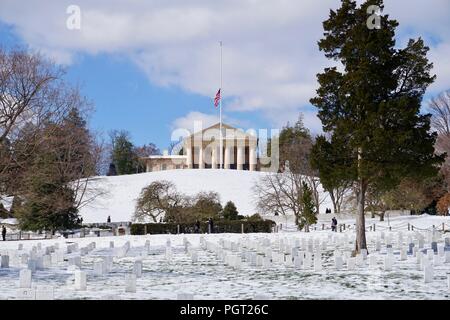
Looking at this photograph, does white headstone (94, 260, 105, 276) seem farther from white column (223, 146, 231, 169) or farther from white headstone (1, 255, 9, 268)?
white column (223, 146, 231, 169)

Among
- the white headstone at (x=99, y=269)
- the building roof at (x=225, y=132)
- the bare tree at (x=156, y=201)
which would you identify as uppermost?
the building roof at (x=225, y=132)

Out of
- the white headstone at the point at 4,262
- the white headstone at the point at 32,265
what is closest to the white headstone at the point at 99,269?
the white headstone at the point at 32,265

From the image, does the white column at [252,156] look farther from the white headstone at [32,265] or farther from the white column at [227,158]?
the white headstone at [32,265]

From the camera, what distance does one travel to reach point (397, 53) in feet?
69.1

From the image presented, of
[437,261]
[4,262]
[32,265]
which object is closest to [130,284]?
[32,265]

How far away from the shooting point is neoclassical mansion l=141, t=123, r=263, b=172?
299 feet

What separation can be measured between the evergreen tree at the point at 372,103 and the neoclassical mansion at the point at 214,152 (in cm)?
6815


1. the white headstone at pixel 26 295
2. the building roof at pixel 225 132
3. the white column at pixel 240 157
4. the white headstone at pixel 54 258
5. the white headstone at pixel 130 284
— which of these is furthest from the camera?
the white column at pixel 240 157

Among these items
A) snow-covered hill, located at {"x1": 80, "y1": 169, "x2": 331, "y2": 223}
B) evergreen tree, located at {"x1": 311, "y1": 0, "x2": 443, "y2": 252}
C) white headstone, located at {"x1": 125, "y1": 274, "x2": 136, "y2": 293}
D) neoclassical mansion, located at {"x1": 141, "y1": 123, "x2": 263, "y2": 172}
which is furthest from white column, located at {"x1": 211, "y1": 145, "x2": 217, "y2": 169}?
white headstone, located at {"x1": 125, "y1": 274, "x2": 136, "y2": 293}

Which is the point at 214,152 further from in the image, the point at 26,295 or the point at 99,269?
the point at 26,295

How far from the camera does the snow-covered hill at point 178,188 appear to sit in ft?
203

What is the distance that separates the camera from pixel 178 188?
70.2m

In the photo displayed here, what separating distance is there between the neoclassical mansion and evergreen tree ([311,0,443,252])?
68154mm
